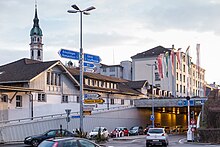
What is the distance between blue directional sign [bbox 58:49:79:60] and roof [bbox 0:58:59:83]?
22.4 m

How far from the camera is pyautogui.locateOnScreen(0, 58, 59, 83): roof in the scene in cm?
Answer: 4850

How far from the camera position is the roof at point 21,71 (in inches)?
1909

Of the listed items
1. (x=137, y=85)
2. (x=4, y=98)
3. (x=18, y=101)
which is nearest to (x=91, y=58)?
(x=4, y=98)

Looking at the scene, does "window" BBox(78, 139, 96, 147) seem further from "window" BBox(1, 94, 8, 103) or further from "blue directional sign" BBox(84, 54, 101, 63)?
"window" BBox(1, 94, 8, 103)

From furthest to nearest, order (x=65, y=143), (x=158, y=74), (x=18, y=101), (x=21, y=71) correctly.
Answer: (x=158, y=74) → (x=21, y=71) → (x=18, y=101) → (x=65, y=143)

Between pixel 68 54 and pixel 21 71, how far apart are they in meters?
27.0

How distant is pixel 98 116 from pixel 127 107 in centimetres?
990

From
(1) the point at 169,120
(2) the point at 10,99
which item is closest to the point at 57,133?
(2) the point at 10,99

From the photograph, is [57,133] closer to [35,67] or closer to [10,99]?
[10,99]

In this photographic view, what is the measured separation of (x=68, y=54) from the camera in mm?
25250

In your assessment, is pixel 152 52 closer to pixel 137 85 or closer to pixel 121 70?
pixel 121 70

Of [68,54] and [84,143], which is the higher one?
[68,54]

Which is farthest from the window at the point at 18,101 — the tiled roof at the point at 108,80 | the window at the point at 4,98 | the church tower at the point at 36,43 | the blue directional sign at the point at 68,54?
the church tower at the point at 36,43

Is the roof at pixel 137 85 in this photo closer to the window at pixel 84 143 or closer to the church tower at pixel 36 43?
the church tower at pixel 36 43
